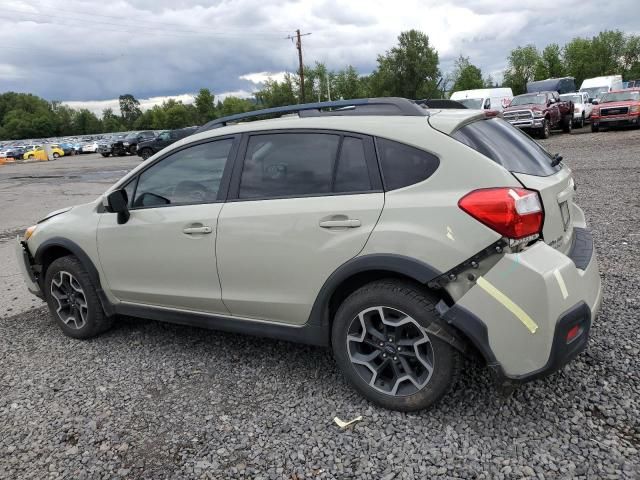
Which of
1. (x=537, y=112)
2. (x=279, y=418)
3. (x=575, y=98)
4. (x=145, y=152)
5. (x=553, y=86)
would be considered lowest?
(x=145, y=152)

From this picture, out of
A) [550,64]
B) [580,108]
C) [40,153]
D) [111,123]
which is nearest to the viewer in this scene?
[580,108]

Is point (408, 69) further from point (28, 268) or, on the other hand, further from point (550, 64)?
point (28, 268)

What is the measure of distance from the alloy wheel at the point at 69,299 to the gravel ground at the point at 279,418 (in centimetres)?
26

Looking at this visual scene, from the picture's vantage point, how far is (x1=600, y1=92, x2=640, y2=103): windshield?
70.5 ft

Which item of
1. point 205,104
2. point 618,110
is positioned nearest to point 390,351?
point 618,110

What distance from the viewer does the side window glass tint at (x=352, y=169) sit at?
2.96m

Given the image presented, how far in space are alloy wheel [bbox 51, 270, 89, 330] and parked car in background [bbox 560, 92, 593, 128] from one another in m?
27.1

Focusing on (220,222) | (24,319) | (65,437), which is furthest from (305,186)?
(24,319)

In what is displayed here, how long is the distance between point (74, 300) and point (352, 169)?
281cm

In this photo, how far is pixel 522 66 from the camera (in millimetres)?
80688

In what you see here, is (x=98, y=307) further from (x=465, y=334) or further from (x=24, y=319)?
(x=465, y=334)

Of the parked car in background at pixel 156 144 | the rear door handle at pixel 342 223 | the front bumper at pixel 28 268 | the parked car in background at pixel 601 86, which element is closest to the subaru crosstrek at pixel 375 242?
the rear door handle at pixel 342 223

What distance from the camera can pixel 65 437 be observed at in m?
3.02

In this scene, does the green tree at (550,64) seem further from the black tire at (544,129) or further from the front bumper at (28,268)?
the front bumper at (28,268)
